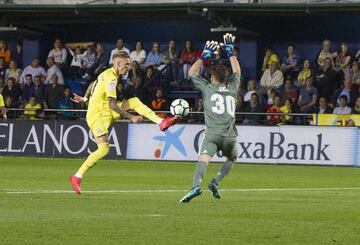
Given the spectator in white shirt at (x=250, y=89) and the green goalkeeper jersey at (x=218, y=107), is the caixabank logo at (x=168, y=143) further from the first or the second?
the green goalkeeper jersey at (x=218, y=107)

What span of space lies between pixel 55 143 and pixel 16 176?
872 cm

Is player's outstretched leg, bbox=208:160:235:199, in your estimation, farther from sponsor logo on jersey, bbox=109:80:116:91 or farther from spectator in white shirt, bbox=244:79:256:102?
spectator in white shirt, bbox=244:79:256:102

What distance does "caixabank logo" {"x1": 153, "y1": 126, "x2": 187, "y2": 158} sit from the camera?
2962 centimetres

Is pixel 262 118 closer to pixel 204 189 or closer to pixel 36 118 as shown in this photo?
pixel 36 118

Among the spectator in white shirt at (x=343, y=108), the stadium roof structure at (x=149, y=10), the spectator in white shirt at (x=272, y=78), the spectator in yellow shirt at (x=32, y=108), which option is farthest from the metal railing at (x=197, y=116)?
the stadium roof structure at (x=149, y=10)

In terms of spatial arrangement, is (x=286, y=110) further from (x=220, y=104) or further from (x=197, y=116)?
(x=220, y=104)

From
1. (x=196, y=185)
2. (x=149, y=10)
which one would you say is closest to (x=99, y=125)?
(x=196, y=185)

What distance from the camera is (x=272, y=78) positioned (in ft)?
104

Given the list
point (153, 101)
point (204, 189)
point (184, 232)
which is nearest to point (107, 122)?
point (204, 189)

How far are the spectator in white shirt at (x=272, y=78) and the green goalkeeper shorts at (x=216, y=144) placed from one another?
52.9ft

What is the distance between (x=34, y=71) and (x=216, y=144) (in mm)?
19843

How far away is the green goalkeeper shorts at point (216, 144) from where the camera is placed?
49.7 feet

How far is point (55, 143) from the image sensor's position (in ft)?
101

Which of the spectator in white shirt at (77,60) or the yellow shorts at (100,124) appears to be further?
the spectator in white shirt at (77,60)
